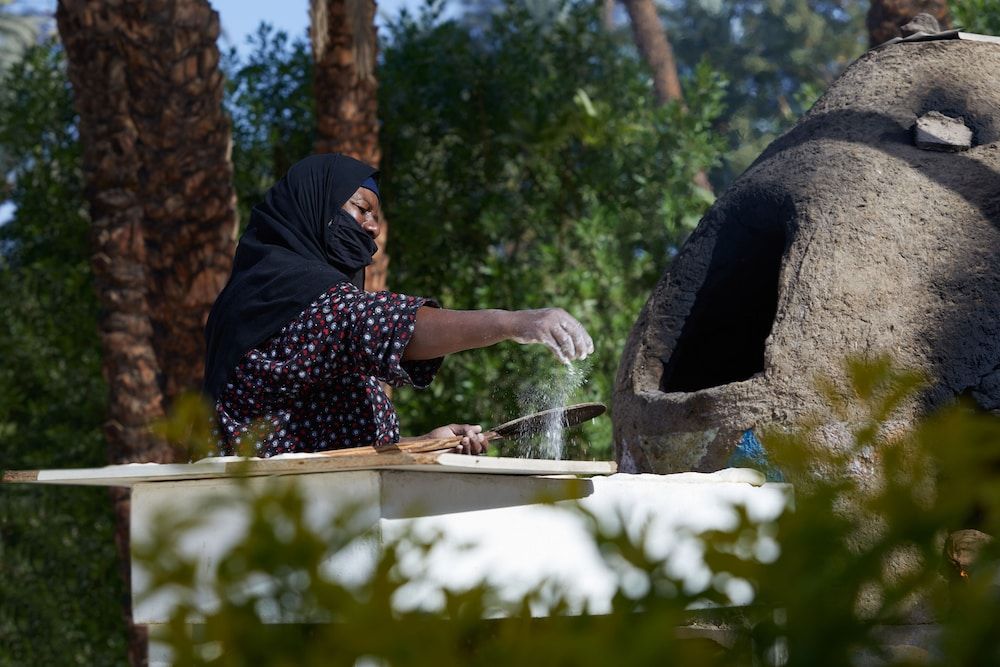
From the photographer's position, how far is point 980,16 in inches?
394

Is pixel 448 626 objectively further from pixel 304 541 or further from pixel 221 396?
pixel 221 396

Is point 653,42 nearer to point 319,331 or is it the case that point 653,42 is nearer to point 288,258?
point 288,258

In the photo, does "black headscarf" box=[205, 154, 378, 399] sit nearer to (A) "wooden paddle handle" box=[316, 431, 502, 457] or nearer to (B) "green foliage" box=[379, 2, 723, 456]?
(A) "wooden paddle handle" box=[316, 431, 502, 457]

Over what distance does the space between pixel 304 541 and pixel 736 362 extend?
4723 millimetres

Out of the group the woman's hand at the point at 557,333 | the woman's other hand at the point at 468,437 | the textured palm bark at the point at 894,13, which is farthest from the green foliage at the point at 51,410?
the woman's hand at the point at 557,333

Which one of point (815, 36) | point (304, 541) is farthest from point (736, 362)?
point (815, 36)

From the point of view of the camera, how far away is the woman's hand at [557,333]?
2.84m

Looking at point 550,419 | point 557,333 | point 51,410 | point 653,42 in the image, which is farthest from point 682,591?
point 653,42

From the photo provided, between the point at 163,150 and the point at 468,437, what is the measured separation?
469 centimetres

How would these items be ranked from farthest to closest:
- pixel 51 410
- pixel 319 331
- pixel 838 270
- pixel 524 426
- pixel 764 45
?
1. pixel 764 45
2. pixel 51 410
3. pixel 838 270
4. pixel 524 426
5. pixel 319 331

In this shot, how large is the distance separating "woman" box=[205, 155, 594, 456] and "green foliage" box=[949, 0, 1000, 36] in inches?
289

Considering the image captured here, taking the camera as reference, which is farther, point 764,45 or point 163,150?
point 764,45

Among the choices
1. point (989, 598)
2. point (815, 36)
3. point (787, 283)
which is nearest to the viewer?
point (989, 598)

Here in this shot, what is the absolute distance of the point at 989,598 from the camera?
43.3 inches
